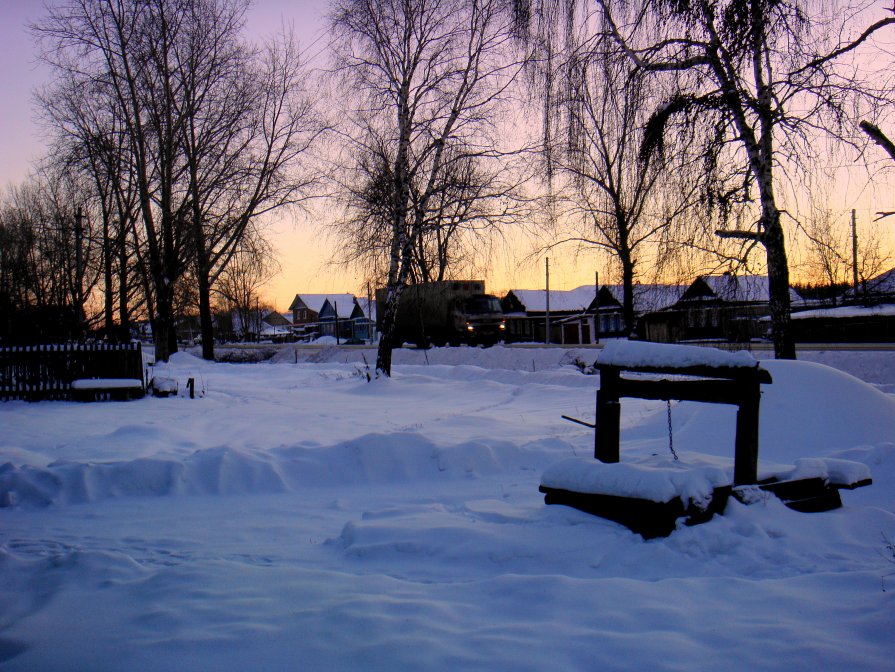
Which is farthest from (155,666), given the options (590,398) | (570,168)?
(570,168)

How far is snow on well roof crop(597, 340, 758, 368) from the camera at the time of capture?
483 centimetres

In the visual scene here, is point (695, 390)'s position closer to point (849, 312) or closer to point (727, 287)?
point (727, 287)

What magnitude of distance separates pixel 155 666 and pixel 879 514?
17.6ft

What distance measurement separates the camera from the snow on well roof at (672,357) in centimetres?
483

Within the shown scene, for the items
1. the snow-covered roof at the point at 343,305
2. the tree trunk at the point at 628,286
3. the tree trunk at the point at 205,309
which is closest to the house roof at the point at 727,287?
the tree trunk at the point at 628,286

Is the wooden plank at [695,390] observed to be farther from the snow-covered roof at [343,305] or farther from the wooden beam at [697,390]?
the snow-covered roof at [343,305]

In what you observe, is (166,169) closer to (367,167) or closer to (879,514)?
(367,167)

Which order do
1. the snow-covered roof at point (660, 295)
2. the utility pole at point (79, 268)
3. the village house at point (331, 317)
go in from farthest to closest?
the village house at point (331, 317) < the utility pole at point (79, 268) < the snow-covered roof at point (660, 295)

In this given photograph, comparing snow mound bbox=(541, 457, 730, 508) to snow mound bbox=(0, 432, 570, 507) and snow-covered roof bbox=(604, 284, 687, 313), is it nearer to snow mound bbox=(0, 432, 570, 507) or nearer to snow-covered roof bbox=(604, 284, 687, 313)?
snow mound bbox=(0, 432, 570, 507)

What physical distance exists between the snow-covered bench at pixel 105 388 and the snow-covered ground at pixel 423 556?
452cm

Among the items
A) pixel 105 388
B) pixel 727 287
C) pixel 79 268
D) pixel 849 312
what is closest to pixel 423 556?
pixel 727 287

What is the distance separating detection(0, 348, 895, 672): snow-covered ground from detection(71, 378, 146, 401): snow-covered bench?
452cm

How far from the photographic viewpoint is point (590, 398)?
533 inches

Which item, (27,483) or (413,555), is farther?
(27,483)
